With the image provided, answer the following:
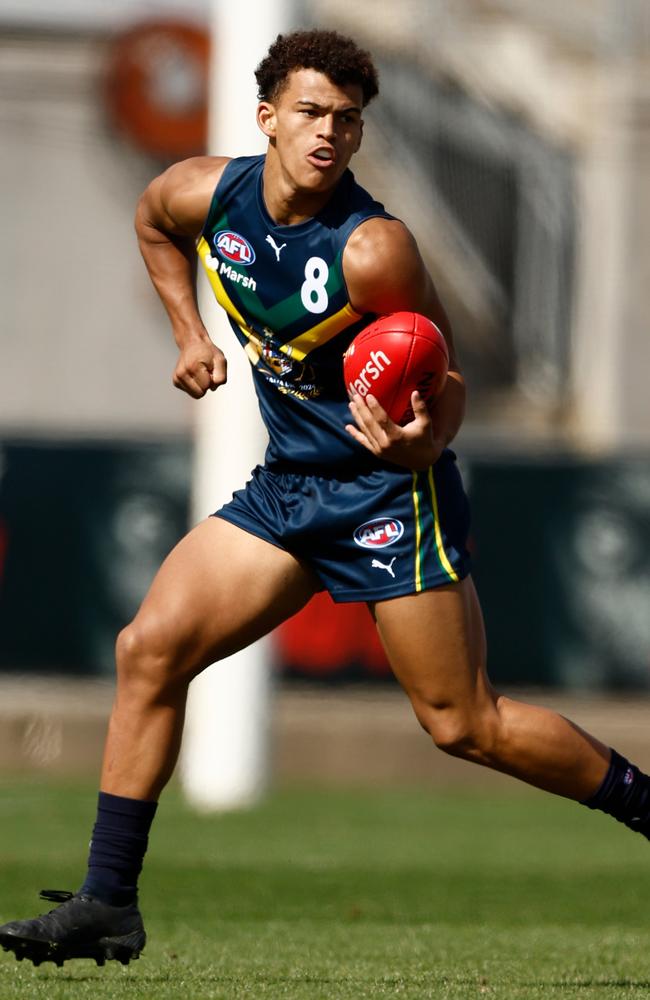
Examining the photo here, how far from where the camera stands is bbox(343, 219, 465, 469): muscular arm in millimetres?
5586

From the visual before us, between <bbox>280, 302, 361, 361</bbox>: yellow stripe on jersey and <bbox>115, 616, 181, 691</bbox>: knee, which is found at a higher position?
<bbox>280, 302, 361, 361</bbox>: yellow stripe on jersey

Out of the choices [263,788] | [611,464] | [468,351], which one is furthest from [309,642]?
[468,351]

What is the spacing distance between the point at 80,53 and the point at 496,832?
1212 cm

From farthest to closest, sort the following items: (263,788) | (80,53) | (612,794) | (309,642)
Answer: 1. (80,53)
2. (309,642)
3. (263,788)
4. (612,794)

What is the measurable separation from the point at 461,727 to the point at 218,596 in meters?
0.76

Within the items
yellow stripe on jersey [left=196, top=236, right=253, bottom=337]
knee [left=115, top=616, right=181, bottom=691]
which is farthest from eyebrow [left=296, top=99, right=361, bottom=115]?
knee [left=115, top=616, right=181, bottom=691]

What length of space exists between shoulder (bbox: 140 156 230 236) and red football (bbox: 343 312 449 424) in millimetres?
675

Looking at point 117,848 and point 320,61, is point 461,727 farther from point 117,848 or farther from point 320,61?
point 320,61

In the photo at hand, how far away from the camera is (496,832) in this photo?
11664mm

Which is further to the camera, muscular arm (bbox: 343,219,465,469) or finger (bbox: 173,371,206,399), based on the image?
finger (bbox: 173,371,206,399)

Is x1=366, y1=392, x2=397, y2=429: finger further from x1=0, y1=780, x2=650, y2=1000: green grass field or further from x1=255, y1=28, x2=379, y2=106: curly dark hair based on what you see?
x1=0, y1=780, x2=650, y2=1000: green grass field

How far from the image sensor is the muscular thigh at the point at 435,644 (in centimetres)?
581

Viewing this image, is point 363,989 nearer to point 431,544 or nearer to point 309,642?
point 431,544

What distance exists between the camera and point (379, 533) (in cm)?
587
